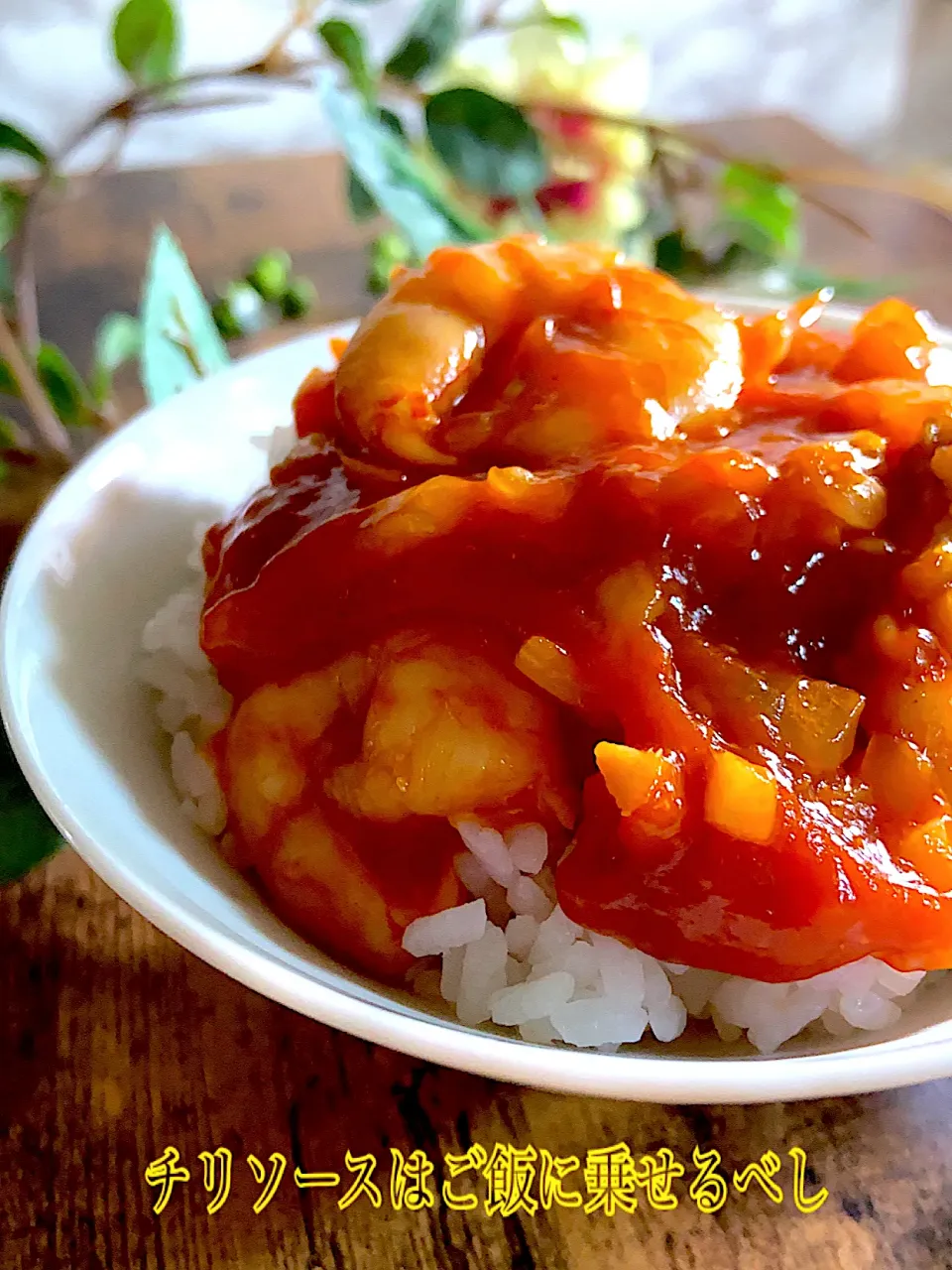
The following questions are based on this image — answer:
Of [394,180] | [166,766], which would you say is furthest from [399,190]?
[166,766]

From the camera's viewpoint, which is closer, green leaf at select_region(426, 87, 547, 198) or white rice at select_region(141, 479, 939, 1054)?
white rice at select_region(141, 479, 939, 1054)

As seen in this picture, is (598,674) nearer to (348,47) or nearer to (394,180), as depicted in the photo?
(394,180)

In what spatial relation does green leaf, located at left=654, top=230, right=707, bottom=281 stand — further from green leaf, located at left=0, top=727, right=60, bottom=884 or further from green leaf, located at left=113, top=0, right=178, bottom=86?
green leaf, located at left=0, top=727, right=60, bottom=884

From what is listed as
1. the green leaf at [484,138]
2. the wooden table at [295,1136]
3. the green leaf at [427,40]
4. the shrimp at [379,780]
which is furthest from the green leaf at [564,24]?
the wooden table at [295,1136]

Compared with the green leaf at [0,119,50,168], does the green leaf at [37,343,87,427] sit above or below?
→ below

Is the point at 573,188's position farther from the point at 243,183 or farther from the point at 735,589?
the point at 735,589

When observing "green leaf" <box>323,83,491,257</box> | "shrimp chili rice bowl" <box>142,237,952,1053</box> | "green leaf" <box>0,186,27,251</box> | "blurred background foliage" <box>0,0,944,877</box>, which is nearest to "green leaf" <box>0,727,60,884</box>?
"blurred background foliage" <box>0,0,944,877</box>

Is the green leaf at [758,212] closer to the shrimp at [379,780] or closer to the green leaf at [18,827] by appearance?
the shrimp at [379,780]

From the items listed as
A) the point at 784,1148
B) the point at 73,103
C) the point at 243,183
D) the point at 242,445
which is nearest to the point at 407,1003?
the point at 784,1148
